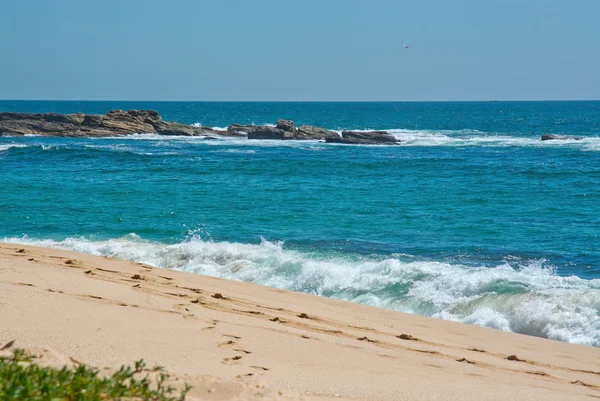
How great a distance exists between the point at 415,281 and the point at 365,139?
37.5 meters

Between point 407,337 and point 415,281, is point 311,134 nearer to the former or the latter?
point 415,281

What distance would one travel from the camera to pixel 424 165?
33156 millimetres

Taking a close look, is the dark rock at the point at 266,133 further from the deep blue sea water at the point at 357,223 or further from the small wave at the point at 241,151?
the deep blue sea water at the point at 357,223

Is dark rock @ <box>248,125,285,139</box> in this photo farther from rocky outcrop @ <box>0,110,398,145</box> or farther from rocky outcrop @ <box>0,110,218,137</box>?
rocky outcrop @ <box>0,110,218,137</box>

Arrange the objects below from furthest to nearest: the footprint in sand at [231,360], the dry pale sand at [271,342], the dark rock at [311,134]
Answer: the dark rock at [311,134] < the footprint in sand at [231,360] < the dry pale sand at [271,342]

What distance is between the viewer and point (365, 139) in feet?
158

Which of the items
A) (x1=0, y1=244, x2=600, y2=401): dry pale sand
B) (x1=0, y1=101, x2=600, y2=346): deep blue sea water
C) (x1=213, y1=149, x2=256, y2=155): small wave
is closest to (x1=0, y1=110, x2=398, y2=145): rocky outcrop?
(x1=213, y1=149, x2=256, y2=155): small wave

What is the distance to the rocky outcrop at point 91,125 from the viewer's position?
176ft

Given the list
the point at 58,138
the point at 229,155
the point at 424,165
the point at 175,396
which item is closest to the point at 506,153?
the point at 424,165

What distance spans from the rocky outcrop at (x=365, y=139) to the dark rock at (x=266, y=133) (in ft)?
16.2

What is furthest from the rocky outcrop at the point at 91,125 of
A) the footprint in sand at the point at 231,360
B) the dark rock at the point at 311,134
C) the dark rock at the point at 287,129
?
the footprint in sand at the point at 231,360

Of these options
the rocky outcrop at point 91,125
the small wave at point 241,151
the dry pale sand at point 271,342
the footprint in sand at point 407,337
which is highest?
the rocky outcrop at point 91,125

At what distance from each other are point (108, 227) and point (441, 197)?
11550 mm

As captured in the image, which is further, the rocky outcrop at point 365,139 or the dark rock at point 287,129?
the dark rock at point 287,129
